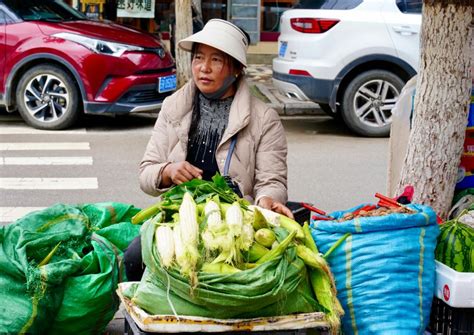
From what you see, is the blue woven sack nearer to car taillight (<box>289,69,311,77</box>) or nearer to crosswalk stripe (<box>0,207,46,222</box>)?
crosswalk stripe (<box>0,207,46,222</box>)

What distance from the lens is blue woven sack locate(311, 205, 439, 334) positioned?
3.49m

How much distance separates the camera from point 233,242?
3117 mm

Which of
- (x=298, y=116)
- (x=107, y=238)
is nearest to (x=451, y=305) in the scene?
(x=107, y=238)

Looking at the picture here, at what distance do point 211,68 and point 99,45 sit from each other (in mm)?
6921

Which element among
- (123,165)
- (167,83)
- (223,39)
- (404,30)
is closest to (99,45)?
(167,83)

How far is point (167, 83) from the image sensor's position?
11578mm

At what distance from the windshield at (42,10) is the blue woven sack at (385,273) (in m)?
8.61

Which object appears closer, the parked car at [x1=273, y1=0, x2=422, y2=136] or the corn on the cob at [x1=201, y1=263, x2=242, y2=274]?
the corn on the cob at [x1=201, y1=263, x2=242, y2=274]

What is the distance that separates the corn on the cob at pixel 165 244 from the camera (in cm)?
305

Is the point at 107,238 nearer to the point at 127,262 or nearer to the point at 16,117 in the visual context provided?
the point at 127,262

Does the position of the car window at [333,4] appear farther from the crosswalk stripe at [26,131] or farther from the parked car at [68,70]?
the crosswalk stripe at [26,131]

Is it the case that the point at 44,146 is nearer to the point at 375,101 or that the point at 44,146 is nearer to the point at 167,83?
the point at 167,83

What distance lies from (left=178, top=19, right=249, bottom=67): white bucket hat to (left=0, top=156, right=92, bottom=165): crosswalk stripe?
17.5 ft

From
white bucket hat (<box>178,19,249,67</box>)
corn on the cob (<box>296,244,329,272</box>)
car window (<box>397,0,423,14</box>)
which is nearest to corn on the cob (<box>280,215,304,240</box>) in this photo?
corn on the cob (<box>296,244,329,272</box>)
